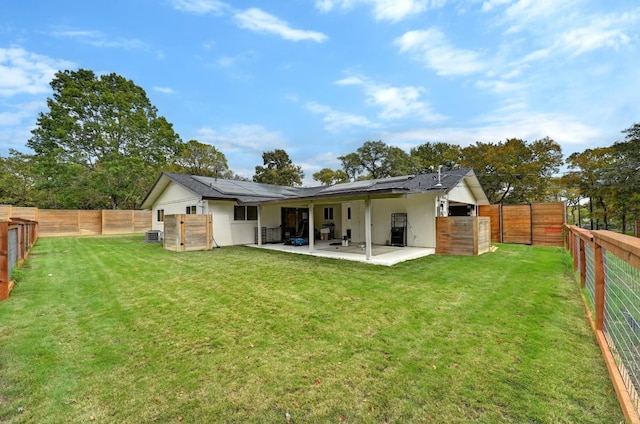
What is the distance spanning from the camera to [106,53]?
12625mm

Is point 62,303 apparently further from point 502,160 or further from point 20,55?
point 502,160

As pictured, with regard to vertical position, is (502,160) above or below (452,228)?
above

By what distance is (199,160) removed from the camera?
96.2 ft

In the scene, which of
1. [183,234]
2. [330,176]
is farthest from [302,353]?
[330,176]

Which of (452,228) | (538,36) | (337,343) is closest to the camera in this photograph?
(337,343)

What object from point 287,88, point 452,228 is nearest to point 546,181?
point 452,228

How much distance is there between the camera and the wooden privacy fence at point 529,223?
479 inches

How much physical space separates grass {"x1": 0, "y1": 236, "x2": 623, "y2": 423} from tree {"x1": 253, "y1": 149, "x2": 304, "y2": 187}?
93.2 ft

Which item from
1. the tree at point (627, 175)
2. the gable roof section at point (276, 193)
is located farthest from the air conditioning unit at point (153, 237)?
the tree at point (627, 175)

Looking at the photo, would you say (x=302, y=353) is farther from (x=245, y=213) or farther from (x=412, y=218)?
(x=245, y=213)

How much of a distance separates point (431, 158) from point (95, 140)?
1231 inches

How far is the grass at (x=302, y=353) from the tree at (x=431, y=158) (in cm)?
2505

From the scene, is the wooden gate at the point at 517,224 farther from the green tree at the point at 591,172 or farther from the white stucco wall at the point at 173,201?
the white stucco wall at the point at 173,201

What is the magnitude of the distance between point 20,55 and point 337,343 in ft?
55.9
